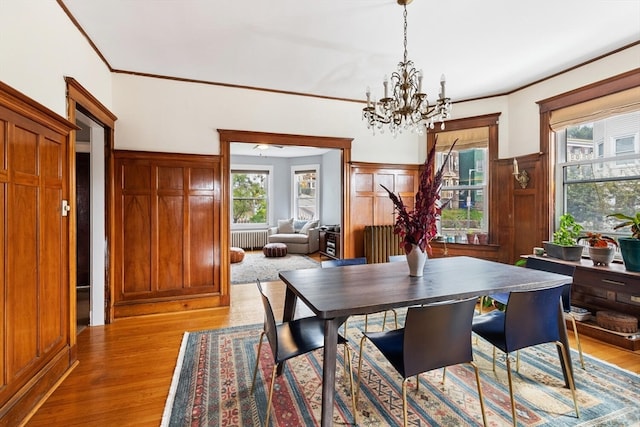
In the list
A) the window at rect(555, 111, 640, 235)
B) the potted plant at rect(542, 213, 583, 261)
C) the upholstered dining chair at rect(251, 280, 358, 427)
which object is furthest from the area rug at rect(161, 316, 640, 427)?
Result: the window at rect(555, 111, 640, 235)

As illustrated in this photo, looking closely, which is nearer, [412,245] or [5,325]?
[5,325]

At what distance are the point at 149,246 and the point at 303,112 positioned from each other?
2670 mm

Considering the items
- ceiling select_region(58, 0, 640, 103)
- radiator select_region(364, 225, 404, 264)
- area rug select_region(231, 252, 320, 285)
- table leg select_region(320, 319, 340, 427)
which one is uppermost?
ceiling select_region(58, 0, 640, 103)

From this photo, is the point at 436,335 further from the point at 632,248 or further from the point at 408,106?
the point at 632,248

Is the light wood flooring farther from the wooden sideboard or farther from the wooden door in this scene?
the wooden door

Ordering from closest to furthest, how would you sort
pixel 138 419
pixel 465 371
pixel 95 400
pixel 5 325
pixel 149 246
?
pixel 5 325 → pixel 138 419 → pixel 95 400 → pixel 465 371 → pixel 149 246

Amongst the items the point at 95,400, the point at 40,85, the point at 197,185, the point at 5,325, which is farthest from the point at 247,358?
the point at 40,85

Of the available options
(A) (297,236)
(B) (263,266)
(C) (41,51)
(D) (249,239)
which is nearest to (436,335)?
(C) (41,51)

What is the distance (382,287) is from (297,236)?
6.04m

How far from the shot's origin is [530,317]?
187cm

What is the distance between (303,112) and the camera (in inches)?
171

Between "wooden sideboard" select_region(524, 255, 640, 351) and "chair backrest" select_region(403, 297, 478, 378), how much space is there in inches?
54.4

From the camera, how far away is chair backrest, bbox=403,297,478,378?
152 cm

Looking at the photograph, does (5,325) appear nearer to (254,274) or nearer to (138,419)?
(138,419)
